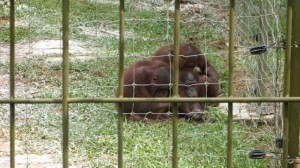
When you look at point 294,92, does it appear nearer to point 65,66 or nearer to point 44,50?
point 65,66

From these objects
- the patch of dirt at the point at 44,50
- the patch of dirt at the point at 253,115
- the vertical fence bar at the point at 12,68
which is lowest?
the patch of dirt at the point at 253,115

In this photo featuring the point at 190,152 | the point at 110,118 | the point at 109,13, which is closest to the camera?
the point at 190,152

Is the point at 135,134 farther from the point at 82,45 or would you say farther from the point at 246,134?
the point at 82,45

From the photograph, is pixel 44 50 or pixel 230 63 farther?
pixel 44 50

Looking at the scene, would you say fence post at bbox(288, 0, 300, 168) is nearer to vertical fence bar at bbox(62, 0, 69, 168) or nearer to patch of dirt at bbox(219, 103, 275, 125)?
vertical fence bar at bbox(62, 0, 69, 168)

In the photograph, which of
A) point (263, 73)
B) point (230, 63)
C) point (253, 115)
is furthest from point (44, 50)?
point (230, 63)

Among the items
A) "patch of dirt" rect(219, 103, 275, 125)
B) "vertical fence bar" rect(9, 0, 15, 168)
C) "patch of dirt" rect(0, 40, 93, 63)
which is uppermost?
"patch of dirt" rect(0, 40, 93, 63)

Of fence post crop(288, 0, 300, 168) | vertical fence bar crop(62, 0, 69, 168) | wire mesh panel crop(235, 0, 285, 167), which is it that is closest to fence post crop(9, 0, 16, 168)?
vertical fence bar crop(62, 0, 69, 168)

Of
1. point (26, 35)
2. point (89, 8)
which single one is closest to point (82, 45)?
point (26, 35)

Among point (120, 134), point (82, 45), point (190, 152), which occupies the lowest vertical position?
point (190, 152)

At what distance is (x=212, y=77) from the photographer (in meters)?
7.21

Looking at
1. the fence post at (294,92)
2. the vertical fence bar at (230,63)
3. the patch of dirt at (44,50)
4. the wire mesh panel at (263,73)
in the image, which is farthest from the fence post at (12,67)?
the patch of dirt at (44,50)

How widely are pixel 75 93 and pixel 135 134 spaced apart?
4.18ft

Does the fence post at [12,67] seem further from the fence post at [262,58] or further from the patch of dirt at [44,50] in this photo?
the patch of dirt at [44,50]
